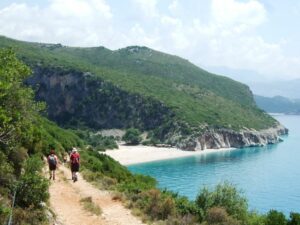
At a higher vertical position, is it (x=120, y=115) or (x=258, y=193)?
(x=120, y=115)

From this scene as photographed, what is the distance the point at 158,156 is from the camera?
14688 cm

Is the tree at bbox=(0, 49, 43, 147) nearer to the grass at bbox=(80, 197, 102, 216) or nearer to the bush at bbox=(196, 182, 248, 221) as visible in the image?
the grass at bbox=(80, 197, 102, 216)

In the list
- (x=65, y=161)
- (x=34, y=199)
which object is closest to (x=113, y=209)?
(x=34, y=199)

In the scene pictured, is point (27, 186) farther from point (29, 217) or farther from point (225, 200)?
point (225, 200)

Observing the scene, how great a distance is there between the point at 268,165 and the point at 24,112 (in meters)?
119

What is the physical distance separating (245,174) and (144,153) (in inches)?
1651

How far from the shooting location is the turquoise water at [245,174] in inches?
3510

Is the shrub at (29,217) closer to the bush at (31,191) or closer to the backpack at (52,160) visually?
the bush at (31,191)

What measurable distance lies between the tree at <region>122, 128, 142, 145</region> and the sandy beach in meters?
7.06

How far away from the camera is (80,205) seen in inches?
988

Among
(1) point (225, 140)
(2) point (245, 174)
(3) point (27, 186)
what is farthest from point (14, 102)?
(1) point (225, 140)

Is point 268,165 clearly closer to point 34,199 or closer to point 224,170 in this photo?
point 224,170

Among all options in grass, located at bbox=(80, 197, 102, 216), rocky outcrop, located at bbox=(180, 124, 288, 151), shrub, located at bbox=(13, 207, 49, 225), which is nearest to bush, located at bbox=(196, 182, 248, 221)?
grass, located at bbox=(80, 197, 102, 216)

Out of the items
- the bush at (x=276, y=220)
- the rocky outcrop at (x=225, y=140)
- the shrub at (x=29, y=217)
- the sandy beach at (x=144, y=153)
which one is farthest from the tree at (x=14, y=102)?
the rocky outcrop at (x=225, y=140)
